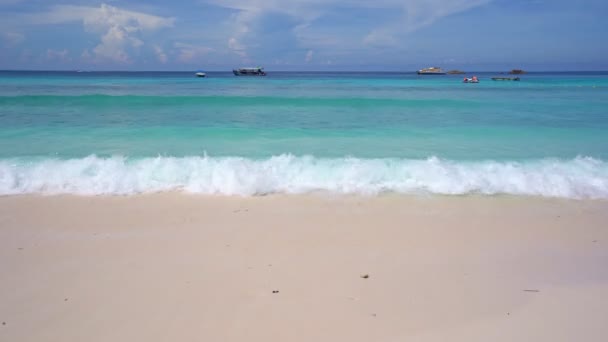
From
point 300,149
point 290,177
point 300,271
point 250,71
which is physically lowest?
point 300,271

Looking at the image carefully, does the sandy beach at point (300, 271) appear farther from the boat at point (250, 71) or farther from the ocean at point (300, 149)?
the boat at point (250, 71)

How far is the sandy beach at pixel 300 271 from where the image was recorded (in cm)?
247

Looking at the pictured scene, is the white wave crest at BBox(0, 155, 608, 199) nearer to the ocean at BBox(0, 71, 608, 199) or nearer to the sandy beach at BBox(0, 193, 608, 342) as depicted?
the ocean at BBox(0, 71, 608, 199)

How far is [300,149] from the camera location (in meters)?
7.95

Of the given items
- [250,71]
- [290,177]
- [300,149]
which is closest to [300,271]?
[290,177]

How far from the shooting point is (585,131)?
33.2 feet

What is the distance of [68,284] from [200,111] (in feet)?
39.1

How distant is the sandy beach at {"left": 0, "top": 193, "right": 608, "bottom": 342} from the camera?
2467 millimetres

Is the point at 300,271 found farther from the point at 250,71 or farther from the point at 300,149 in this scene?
the point at 250,71

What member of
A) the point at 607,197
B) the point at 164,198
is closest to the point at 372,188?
the point at 164,198

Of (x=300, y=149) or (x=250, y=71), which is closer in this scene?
(x=300, y=149)

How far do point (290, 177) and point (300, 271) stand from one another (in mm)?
2634

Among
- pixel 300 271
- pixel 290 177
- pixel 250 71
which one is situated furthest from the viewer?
pixel 250 71

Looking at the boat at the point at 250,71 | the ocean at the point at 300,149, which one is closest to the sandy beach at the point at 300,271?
the ocean at the point at 300,149
